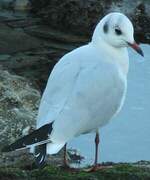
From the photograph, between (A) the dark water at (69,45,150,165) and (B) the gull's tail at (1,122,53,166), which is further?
(A) the dark water at (69,45,150,165)

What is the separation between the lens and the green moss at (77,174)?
6.50 meters

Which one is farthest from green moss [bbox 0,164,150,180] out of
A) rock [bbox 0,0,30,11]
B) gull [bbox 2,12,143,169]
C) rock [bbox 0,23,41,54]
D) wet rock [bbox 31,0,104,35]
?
rock [bbox 0,0,30,11]

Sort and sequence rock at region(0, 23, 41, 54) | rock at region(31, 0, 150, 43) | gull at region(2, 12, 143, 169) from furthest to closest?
rock at region(31, 0, 150, 43), rock at region(0, 23, 41, 54), gull at region(2, 12, 143, 169)

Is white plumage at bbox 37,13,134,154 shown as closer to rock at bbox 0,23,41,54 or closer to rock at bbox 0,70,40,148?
rock at bbox 0,70,40,148

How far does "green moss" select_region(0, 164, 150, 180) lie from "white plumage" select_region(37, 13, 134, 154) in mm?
367

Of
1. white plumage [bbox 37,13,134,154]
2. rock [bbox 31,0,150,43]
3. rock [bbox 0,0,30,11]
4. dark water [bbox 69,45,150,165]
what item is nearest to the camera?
white plumage [bbox 37,13,134,154]

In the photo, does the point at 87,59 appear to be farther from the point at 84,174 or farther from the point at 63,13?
the point at 63,13

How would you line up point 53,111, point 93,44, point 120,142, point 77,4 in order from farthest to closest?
point 77,4 → point 120,142 → point 93,44 → point 53,111

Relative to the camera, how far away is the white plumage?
252 inches

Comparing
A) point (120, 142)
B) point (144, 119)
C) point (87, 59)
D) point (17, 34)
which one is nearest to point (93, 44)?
point (87, 59)

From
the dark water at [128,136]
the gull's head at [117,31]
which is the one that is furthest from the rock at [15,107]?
the gull's head at [117,31]

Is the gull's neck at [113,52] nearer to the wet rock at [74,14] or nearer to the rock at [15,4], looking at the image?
the wet rock at [74,14]

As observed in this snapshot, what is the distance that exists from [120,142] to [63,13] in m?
6.57

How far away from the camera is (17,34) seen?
15.0m
